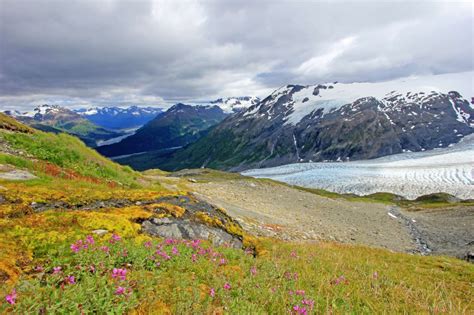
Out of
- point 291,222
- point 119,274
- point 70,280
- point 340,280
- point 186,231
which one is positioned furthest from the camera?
point 291,222

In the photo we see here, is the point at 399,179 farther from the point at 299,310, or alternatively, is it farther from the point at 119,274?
the point at 119,274

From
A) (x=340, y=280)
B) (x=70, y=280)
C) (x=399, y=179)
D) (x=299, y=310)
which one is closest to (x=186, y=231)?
(x=340, y=280)

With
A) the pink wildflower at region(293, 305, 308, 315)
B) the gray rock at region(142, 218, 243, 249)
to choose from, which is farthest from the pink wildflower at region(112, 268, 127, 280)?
the gray rock at region(142, 218, 243, 249)

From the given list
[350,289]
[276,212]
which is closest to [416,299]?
[350,289]

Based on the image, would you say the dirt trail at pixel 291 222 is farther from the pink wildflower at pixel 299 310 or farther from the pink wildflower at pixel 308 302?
the pink wildflower at pixel 299 310

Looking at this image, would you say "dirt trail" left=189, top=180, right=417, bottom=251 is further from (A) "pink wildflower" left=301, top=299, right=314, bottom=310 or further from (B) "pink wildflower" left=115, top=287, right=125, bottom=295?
(B) "pink wildflower" left=115, top=287, right=125, bottom=295

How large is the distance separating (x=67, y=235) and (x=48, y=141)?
57.8ft

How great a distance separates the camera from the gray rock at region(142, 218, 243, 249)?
10.8 m

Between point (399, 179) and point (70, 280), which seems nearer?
point (70, 280)

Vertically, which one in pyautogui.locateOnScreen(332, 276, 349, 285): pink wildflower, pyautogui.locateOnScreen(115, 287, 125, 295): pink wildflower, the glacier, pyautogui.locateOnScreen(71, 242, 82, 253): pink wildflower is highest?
pyautogui.locateOnScreen(71, 242, 82, 253): pink wildflower

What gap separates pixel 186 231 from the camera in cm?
1153

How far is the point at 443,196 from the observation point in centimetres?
10738

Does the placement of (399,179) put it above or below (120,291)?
below

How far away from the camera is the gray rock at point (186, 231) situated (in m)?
10.8
